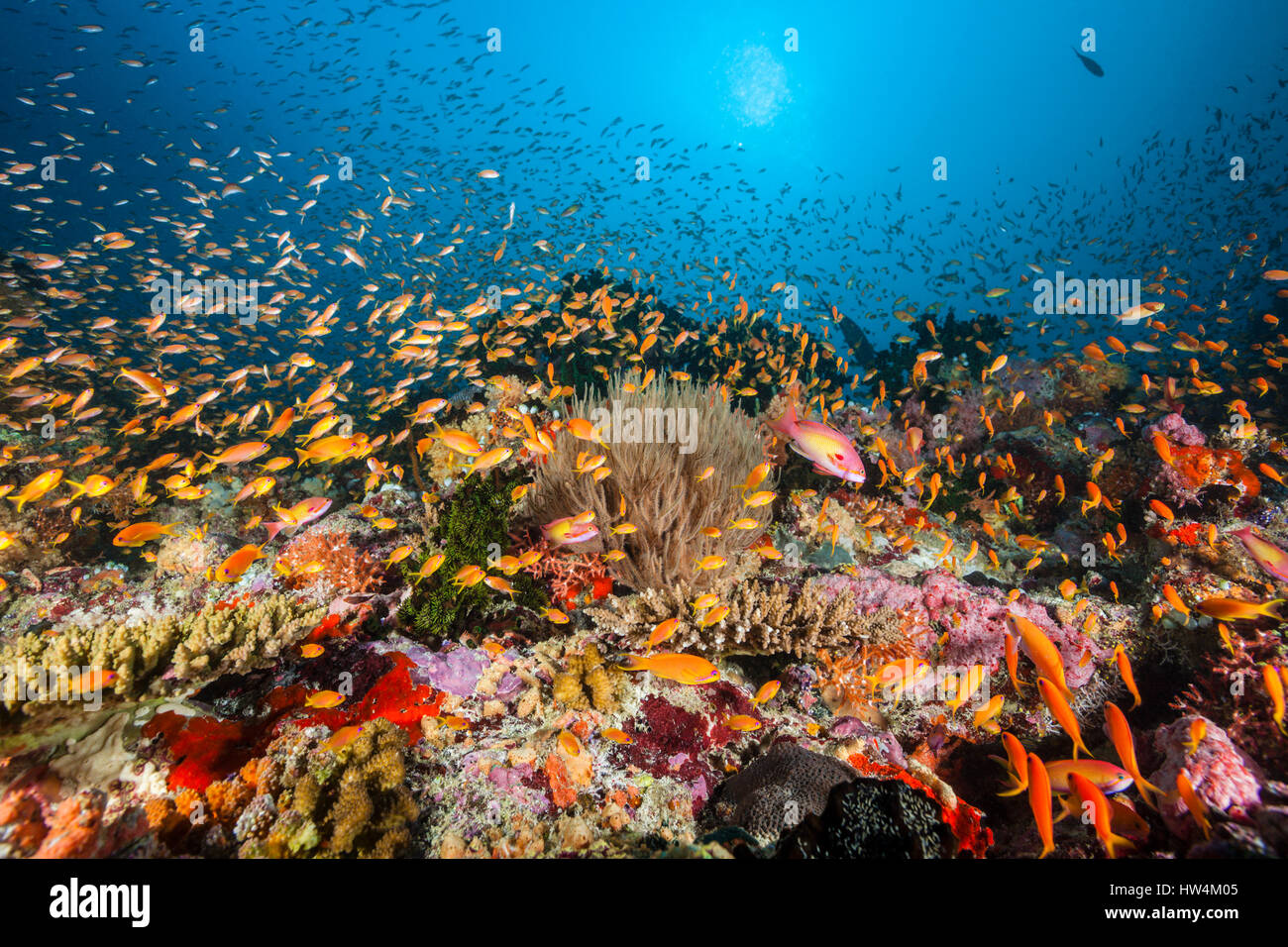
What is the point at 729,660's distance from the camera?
13.7 feet

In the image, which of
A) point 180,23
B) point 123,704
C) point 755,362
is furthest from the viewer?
point 180,23

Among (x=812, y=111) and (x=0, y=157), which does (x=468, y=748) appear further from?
(x=812, y=111)

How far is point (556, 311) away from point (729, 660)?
32.3ft

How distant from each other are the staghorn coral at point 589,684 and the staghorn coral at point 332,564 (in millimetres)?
2358

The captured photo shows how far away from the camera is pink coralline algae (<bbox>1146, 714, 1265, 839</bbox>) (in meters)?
2.47

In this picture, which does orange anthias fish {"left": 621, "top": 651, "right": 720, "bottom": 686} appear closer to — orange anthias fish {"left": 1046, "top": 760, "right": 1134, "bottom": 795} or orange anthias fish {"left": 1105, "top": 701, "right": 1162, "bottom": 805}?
orange anthias fish {"left": 1046, "top": 760, "right": 1134, "bottom": 795}

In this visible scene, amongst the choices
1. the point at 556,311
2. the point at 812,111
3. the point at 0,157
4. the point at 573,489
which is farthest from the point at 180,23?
the point at 812,111

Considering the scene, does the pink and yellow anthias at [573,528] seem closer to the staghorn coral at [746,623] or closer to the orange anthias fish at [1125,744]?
the staghorn coral at [746,623]

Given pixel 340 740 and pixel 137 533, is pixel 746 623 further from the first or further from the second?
pixel 137 533

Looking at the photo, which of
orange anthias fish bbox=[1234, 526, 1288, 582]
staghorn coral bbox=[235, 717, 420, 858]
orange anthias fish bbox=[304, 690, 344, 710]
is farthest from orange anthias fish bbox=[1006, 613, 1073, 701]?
orange anthias fish bbox=[304, 690, 344, 710]

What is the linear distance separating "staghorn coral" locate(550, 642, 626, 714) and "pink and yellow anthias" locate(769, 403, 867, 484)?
6.79ft

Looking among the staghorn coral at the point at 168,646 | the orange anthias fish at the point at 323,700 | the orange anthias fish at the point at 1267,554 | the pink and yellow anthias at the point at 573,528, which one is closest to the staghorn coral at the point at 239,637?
the staghorn coral at the point at 168,646

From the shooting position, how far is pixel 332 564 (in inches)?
185

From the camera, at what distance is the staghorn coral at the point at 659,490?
4152 millimetres
